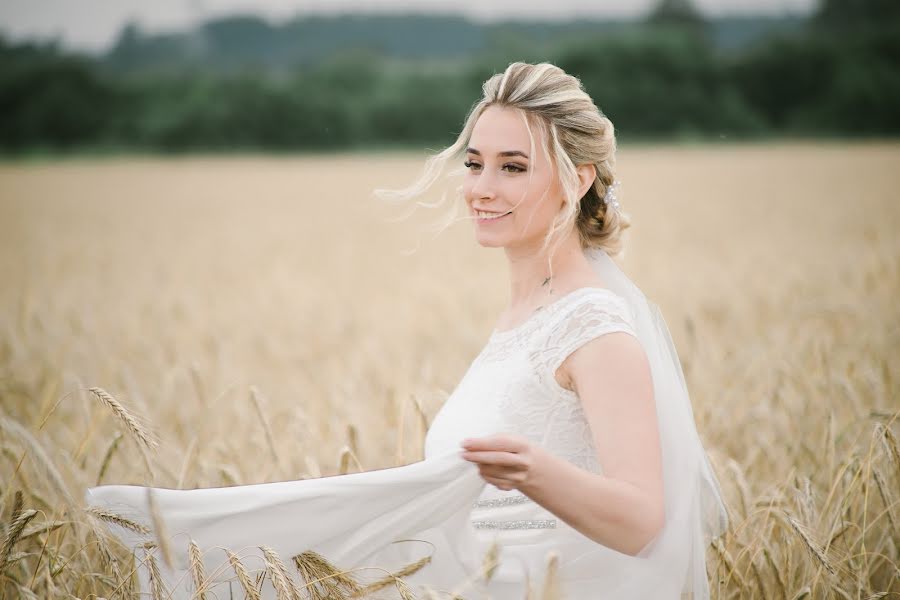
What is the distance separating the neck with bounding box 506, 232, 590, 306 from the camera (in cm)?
176

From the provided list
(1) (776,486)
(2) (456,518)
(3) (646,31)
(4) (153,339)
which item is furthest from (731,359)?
(3) (646,31)

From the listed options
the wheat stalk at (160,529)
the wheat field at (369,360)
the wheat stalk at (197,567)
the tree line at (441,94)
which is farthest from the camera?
the tree line at (441,94)

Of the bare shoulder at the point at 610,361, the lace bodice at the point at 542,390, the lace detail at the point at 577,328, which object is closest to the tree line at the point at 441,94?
the lace bodice at the point at 542,390

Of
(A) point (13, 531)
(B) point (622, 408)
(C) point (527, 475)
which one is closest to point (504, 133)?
(B) point (622, 408)

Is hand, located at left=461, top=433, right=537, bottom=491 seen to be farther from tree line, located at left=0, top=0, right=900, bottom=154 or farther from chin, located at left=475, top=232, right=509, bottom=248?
tree line, located at left=0, top=0, right=900, bottom=154

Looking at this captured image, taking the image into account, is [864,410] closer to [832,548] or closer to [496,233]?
[832,548]

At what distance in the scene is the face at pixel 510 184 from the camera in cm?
172

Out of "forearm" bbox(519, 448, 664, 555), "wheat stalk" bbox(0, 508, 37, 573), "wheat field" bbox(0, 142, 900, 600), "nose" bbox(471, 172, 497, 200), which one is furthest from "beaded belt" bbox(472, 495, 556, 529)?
"wheat stalk" bbox(0, 508, 37, 573)

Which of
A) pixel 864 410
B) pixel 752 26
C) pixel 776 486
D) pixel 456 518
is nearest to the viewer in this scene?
pixel 456 518

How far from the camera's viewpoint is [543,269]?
1.81m

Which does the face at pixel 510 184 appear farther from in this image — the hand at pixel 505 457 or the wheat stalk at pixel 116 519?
the wheat stalk at pixel 116 519

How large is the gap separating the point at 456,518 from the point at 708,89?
4127 centimetres

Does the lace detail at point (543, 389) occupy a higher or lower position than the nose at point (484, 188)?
lower

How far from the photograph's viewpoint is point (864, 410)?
9.01ft
